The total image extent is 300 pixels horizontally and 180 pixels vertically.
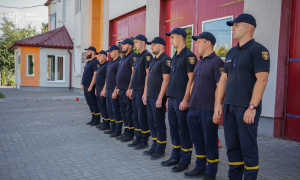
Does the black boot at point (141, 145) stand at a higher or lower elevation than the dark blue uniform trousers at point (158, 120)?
lower

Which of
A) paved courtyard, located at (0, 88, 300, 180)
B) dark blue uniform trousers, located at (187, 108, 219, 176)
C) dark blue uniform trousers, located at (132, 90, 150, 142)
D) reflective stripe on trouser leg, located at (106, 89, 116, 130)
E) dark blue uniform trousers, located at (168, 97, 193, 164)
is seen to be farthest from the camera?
reflective stripe on trouser leg, located at (106, 89, 116, 130)

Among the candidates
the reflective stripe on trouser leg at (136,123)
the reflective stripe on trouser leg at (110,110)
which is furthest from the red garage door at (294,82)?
the reflective stripe on trouser leg at (110,110)

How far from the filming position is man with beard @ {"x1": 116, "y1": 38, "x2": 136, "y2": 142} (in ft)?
20.4

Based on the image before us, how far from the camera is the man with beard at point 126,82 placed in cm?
622

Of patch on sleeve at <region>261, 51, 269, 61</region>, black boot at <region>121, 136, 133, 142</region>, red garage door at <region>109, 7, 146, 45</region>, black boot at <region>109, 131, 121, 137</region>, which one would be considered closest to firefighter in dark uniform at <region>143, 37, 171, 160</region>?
black boot at <region>121, 136, 133, 142</region>

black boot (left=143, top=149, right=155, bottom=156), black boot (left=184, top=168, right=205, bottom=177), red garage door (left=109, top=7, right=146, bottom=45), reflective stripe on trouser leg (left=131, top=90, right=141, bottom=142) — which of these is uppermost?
red garage door (left=109, top=7, right=146, bottom=45)

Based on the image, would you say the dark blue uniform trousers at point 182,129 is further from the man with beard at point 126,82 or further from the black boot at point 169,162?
the man with beard at point 126,82

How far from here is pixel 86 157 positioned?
5.04 meters

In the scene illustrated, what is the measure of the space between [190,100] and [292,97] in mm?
3247

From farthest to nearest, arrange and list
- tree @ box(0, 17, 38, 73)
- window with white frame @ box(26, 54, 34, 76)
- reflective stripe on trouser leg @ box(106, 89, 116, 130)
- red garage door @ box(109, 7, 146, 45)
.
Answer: tree @ box(0, 17, 38, 73), window with white frame @ box(26, 54, 34, 76), red garage door @ box(109, 7, 146, 45), reflective stripe on trouser leg @ box(106, 89, 116, 130)

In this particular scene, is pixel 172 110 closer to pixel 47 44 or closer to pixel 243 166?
pixel 243 166

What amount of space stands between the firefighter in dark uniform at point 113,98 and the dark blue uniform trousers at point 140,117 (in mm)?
920

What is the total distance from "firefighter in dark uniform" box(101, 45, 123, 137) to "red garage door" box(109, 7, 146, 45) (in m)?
5.12

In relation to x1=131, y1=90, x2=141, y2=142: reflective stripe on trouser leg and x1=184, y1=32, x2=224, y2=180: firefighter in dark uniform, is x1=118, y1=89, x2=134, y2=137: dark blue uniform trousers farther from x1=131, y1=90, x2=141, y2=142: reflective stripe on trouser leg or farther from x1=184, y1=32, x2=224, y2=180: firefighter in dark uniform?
x1=184, y1=32, x2=224, y2=180: firefighter in dark uniform
